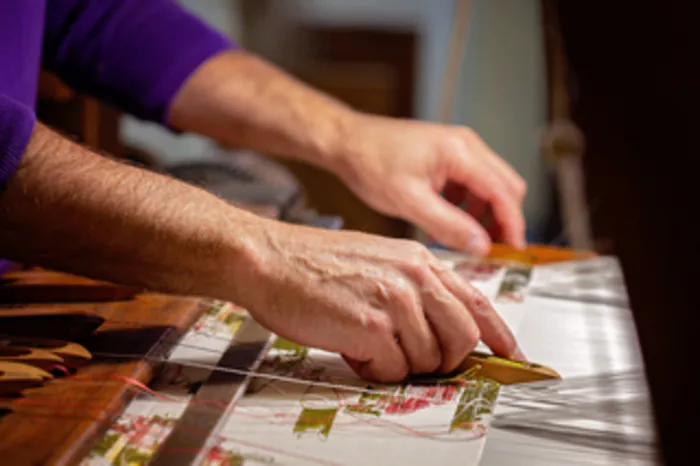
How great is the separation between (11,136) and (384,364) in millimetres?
381

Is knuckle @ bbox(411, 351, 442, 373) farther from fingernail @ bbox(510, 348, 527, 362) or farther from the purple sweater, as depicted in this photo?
the purple sweater

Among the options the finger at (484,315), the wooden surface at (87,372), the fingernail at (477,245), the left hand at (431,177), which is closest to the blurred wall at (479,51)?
the left hand at (431,177)

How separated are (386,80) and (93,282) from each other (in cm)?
229

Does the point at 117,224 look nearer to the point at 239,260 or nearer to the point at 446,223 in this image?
the point at 239,260

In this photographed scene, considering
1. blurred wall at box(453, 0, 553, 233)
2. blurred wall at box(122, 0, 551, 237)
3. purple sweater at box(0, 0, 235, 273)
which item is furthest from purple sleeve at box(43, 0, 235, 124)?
blurred wall at box(453, 0, 553, 233)

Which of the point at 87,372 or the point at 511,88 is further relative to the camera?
the point at 511,88

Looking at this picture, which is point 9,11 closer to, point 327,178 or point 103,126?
point 103,126

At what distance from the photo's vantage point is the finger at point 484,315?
2.23 feet

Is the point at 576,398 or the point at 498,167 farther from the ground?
the point at 498,167

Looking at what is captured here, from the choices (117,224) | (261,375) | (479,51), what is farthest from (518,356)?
(479,51)

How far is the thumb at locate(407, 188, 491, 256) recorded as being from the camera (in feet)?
3.37

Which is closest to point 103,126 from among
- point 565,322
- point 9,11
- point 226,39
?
point 226,39

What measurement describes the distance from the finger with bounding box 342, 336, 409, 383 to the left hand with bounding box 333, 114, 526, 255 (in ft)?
1.24

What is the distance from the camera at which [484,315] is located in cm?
69
